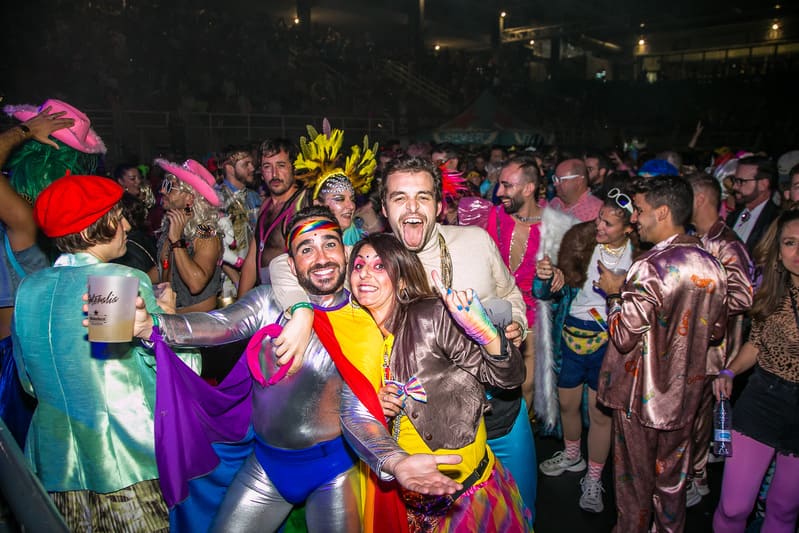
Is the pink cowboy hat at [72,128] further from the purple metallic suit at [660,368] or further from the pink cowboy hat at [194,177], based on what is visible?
the purple metallic suit at [660,368]

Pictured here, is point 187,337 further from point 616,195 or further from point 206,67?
point 206,67

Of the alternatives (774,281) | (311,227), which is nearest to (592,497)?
(774,281)

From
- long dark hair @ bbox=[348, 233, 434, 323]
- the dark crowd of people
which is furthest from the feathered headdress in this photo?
long dark hair @ bbox=[348, 233, 434, 323]

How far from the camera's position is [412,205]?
275 cm

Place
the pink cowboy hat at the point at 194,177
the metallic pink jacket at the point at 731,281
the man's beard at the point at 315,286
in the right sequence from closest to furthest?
the man's beard at the point at 315,286 < the metallic pink jacket at the point at 731,281 < the pink cowboy hat at the point at 194,177

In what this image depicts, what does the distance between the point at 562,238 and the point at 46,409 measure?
3.38 m

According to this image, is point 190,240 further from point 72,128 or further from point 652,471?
point 652,471

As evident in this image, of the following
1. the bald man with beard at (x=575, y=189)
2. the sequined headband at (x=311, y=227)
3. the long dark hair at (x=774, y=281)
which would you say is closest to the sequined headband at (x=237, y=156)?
the bald man with beard at (x=575, y=189)

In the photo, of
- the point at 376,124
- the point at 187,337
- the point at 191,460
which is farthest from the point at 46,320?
the point at 376,124

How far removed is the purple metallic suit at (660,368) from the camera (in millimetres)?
2635

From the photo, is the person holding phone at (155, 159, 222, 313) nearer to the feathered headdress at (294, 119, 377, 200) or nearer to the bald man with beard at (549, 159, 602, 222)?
the feathered headdress at (294, 119, 377, 200)

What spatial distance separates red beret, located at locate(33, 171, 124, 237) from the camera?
7.29 ft

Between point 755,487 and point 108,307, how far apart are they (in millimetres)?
2972

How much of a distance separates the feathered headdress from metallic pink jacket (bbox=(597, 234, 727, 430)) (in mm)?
1819
